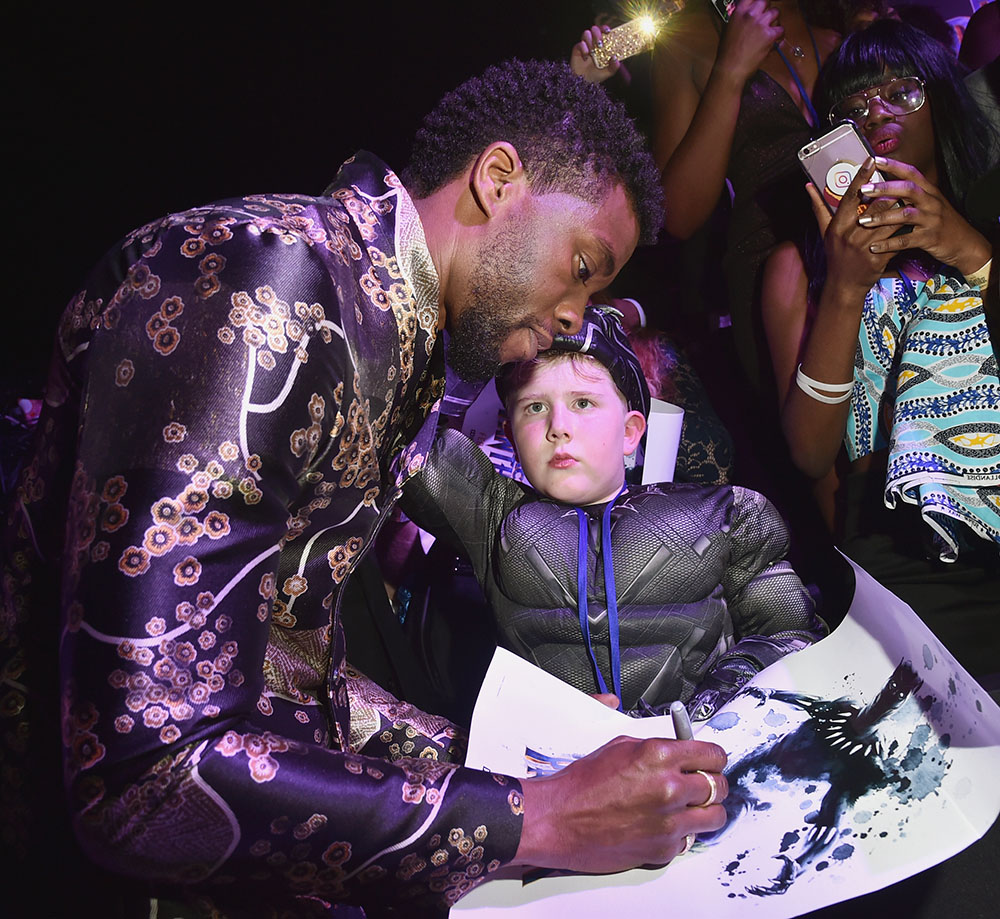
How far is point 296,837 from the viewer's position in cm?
65

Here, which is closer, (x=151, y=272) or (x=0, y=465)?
(x=151, y=272)

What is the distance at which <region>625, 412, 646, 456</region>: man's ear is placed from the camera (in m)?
1.54

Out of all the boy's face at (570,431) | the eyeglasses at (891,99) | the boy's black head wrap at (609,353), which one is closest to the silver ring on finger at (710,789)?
the boy's face at (570,431)

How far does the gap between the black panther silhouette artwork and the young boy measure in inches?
11.8

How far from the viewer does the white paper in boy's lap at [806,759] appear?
0.80 meters

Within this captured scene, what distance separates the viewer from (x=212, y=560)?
63 cm

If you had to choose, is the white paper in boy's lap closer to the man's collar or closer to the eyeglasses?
the man's collar

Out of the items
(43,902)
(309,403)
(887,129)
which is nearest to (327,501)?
(309,403)

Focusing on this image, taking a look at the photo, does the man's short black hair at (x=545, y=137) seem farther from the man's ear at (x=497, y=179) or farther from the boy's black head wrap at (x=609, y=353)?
the boy's black head wrap at (x=609, y=353)

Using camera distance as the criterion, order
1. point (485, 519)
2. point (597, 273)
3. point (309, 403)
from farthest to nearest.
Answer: point (485, 519) < point (597, 273) < point (309, 403)

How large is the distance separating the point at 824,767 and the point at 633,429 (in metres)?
0.76

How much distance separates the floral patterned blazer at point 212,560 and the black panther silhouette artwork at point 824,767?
0.29 metres

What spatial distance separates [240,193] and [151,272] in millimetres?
1333

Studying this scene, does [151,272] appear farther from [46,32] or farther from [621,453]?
[46,32]
